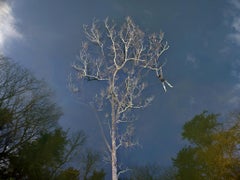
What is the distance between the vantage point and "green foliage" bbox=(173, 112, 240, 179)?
93.2ft

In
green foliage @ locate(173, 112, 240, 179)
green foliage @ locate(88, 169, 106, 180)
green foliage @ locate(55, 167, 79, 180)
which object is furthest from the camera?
green foliage @ locate(88, 169, 106, 180)

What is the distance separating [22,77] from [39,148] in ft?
23.3

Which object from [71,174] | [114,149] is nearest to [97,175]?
[71,174]

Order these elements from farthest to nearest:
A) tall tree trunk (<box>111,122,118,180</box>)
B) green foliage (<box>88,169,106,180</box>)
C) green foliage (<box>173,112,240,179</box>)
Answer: green foliage (<box>88,169,106,180</box>) < green foliage (<box>173,112,240,179</box>) < tall tree trunk (<box>111,122,118,180</box>)

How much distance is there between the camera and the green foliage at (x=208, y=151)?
93.2ft

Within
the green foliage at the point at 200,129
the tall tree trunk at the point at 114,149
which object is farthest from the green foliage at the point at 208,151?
the tall tree trunk at the point at 114,149

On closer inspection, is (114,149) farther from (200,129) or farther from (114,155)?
(200,129)

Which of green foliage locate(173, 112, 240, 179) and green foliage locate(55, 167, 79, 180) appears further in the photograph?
green foliage locate(55, 167, 79, 180)

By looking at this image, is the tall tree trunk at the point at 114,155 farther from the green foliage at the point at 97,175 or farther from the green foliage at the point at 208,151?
the green foliage at the point at 97,175

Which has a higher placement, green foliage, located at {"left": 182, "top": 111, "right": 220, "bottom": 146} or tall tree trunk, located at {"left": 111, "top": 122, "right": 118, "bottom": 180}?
green foliage, located at {"left": 182, "top": 111, "right": 220, "bottom": 146}

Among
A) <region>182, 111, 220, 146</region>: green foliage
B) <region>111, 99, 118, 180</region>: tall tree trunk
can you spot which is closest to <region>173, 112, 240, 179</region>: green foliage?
<region>182, 111, 220, 146</region>: green foliage

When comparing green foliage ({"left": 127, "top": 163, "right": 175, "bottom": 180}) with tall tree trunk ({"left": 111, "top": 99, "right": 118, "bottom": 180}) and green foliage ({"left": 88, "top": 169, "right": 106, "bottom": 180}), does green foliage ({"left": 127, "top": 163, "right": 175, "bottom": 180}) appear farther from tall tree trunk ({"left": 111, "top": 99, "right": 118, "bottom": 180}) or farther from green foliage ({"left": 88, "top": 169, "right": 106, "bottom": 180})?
tall tree trunk ({"left": 111, "top": 99, "right": 118, "bottom": 180})

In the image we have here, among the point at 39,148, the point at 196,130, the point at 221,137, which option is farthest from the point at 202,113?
the point at 39,148

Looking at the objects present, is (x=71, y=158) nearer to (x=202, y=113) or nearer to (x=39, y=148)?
(x=39, y=148)
